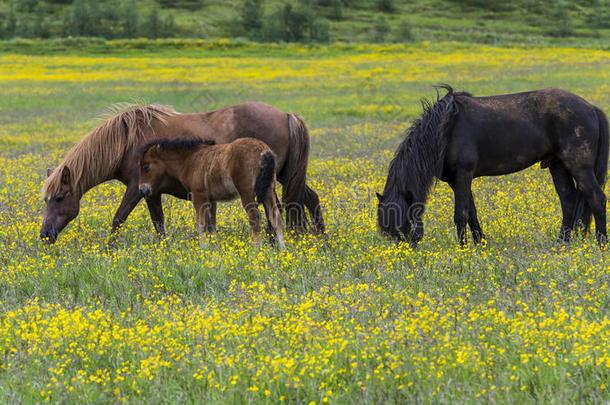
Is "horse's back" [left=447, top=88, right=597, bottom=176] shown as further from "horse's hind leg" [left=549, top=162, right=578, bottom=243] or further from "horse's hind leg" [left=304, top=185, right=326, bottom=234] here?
"horse's hind leg" [left=304, top=185, right=326, bottom=234]

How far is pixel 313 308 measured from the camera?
17.3ft

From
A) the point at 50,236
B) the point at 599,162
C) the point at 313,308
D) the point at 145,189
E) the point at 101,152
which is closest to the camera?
the point at 313,308

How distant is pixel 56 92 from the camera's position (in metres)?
31.8

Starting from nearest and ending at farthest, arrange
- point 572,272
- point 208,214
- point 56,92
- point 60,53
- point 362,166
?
point 572,272, point 208,214, point 362,166, point 56,92, point 60,53

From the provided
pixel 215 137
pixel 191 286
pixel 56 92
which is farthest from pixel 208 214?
pixel 56 92

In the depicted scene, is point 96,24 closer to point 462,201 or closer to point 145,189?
point 145,189

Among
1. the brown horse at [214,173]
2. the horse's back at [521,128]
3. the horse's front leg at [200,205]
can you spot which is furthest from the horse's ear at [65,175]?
the horse's back at [521,128]

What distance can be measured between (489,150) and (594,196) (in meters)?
1.30

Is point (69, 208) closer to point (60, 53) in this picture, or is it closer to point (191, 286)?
point (191, 286)

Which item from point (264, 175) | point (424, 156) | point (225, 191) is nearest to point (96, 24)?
point (225, 191)

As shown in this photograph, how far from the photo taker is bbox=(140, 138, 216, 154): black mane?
7.80 m

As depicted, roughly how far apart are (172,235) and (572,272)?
4723 millimetres

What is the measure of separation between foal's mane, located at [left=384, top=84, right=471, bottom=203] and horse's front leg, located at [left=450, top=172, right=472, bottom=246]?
257mm

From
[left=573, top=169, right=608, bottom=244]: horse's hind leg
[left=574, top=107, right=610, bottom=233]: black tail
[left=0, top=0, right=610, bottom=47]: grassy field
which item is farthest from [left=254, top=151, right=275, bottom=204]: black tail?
[left=0, top=0, right=610, bottom=47]: grassy field
